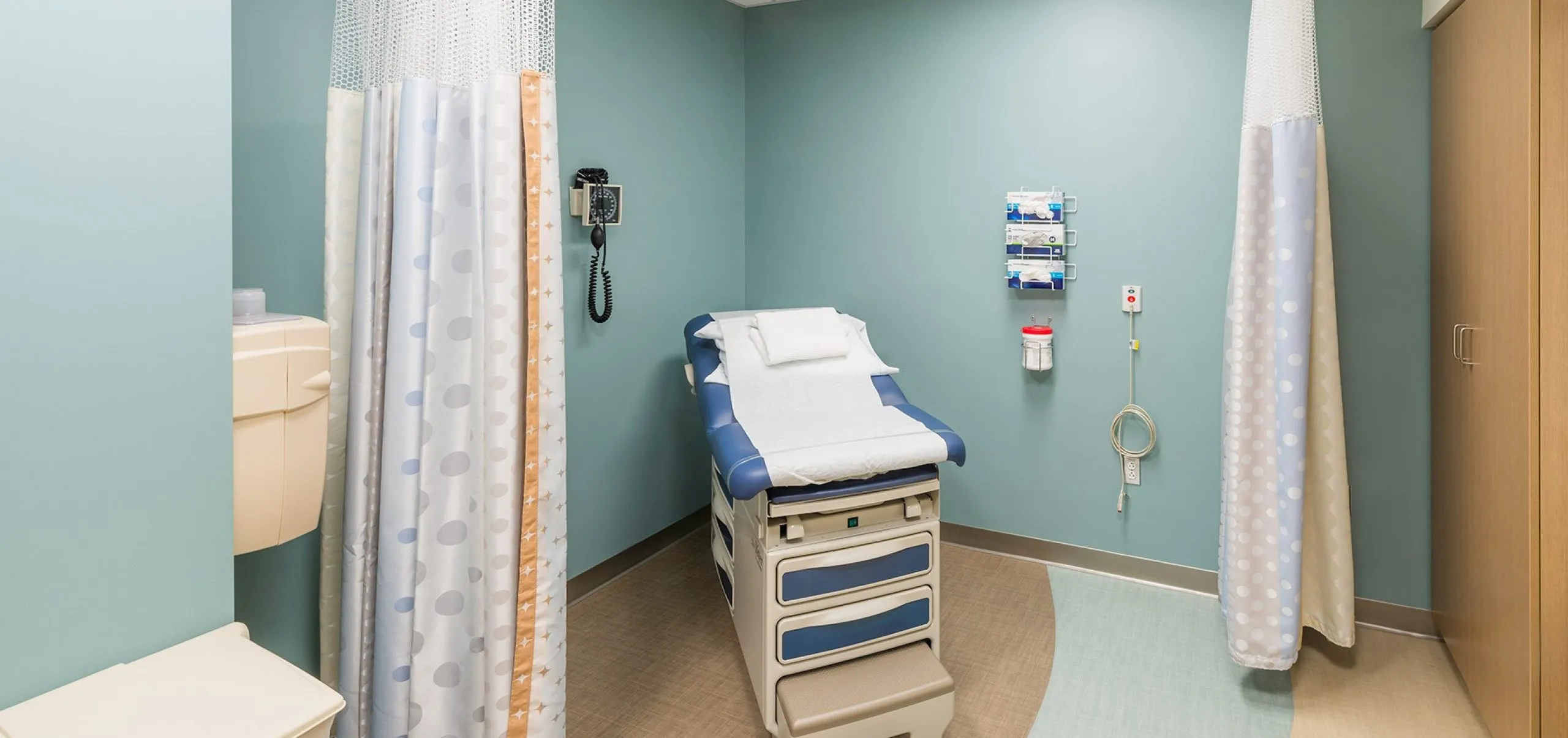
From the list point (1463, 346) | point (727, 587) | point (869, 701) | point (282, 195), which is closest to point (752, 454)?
point (869, 701)

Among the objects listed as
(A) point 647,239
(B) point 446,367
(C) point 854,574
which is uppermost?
(A) point 647,239

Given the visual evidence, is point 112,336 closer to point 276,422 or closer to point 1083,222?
point 276,422

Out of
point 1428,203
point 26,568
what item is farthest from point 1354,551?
point 26,568

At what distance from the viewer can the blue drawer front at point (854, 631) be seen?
2127 millimetres

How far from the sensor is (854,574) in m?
2.18

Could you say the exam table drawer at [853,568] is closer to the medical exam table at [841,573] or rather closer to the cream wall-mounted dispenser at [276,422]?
the medical exam table at [841,573]

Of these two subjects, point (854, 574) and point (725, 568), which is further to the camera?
point (725, 568)

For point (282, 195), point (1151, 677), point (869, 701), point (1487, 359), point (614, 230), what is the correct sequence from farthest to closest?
point (614, 230)
point (1151, 677)
point (1487, 359)
point (869, 701)
point (282, 195)

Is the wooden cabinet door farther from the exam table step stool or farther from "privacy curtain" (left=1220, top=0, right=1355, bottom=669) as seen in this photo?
the exam table step stool

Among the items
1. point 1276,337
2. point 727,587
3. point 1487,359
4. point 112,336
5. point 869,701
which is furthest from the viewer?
point 727,587

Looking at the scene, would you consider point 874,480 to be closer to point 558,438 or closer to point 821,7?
point 558,438

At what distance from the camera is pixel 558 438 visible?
1762 millimetres

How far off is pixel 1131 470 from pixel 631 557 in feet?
6.88

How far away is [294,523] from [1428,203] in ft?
11.2
